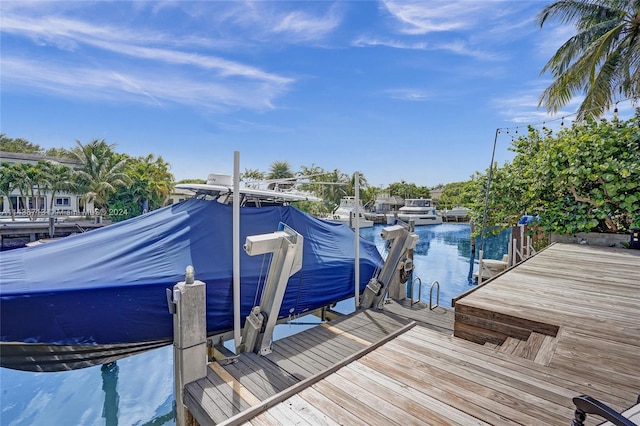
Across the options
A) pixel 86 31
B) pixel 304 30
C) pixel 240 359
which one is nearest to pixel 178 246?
pixel 240 359

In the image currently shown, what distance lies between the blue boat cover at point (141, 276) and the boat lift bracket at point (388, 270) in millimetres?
484

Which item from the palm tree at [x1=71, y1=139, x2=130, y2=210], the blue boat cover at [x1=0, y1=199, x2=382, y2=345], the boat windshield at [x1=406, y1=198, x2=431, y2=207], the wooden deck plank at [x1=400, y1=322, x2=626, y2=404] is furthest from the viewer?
the boat windshield at [x1=406, y1=198, x2=431, y2=207]

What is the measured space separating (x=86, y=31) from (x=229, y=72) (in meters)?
3.84

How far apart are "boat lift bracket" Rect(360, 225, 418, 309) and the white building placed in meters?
25.9

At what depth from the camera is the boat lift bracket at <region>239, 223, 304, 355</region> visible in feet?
11.3

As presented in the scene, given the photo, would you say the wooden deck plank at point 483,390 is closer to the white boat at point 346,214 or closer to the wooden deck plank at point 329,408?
the wooden deck plank at point 329,408

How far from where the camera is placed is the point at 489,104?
10.7 m

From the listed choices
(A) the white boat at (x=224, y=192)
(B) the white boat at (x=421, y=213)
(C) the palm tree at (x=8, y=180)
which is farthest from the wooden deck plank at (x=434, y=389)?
(B) the white boat at (x=421, y=213)

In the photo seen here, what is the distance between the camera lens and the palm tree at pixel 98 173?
21453mm

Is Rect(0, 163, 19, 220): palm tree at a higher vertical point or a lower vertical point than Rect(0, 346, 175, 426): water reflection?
higher

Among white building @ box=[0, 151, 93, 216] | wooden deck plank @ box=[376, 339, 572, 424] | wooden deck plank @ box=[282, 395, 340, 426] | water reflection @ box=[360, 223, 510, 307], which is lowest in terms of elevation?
water reflection @ box=[360, 223, 510, 307]

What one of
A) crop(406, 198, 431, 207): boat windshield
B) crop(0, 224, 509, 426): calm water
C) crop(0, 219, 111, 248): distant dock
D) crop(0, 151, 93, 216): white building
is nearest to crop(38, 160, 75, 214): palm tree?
crop(0, 151, 93, 216): white building

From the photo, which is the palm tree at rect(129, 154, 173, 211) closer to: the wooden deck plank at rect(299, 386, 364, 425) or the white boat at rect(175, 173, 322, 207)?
the white boat at rect(175, 173, 322, 207)

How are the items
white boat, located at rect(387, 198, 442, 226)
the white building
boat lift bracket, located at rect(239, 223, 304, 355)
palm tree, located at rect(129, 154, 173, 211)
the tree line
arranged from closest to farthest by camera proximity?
boat lift bracket, located at rect(239, 223, 304, 355) → the tree line → palm tree, located at rect(129, 154, 173, 211) → the white building → white boat, located at rect(387, 198, 442, 226)
